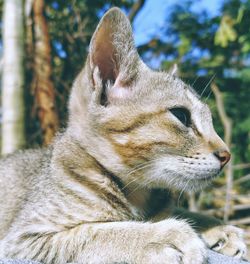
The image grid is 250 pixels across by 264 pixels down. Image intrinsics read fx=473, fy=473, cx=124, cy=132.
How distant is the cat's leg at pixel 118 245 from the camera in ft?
6.25

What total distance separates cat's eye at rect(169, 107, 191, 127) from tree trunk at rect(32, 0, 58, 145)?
2.32m

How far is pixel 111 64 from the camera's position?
8.00 feet

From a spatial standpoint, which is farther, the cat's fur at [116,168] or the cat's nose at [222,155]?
the cat's nose at [222,155]

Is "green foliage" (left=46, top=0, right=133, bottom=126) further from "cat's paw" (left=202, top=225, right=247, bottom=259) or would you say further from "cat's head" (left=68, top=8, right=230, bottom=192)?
"cat's paw" (left=202, top=225, right=247, bottom=259)

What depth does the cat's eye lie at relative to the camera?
2.39 m

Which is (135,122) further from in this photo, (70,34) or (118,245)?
(70,34)

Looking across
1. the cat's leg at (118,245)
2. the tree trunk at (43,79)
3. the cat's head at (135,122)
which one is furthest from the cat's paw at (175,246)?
the tree trunk at (43,79)

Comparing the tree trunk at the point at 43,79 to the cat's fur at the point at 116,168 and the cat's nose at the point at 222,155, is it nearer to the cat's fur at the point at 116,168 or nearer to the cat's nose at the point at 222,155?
the cat's fur at the point at 116,168

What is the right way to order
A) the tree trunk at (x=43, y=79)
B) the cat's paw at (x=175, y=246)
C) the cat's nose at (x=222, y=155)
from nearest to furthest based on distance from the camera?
1. the cat's paw at (x=175, y=246)
2. the cat's nose at (x=222, y=155)
3. the tree trunk at (x=43, y=79)

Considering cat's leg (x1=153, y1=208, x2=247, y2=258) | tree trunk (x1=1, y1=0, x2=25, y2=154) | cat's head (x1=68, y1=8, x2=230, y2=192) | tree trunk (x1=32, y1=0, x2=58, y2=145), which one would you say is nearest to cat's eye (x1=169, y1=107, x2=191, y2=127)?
cat's head (x1=68, y1=8, x2=230, y2=192)

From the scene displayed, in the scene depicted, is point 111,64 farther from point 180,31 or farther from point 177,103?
point 180,31

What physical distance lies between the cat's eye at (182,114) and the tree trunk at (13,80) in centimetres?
188

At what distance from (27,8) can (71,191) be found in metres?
2.77

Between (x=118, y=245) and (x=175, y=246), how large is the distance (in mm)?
245
